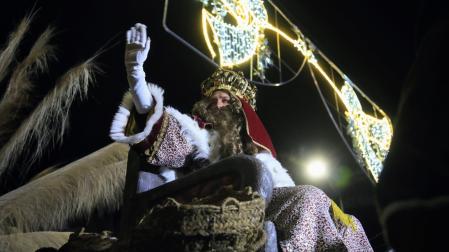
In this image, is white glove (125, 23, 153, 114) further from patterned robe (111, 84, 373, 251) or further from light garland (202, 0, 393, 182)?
light garland (202, 0, 393, 182)

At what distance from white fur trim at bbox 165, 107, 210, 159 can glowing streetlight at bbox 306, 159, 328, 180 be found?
12.0 feet

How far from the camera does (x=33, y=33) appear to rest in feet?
12.4

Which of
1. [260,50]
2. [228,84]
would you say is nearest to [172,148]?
[228,84]

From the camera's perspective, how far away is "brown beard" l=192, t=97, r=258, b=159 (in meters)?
2.34

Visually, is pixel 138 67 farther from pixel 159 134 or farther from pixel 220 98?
pixel 220 98

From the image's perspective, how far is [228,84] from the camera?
273 cm

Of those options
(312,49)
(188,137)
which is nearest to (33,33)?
(188,137)

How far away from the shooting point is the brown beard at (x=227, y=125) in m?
2.34

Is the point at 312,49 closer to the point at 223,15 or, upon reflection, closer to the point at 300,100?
the point at 300,100

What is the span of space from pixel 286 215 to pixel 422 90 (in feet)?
3.48

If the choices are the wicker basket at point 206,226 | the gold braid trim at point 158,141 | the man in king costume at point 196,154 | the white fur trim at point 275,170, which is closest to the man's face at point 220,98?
the man in king costume at point 196,154

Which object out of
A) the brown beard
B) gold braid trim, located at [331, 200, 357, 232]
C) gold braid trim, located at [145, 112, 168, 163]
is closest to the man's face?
the brown beard

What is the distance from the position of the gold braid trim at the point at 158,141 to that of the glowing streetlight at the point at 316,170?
13.0ft

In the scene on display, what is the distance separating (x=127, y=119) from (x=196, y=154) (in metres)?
0.40
